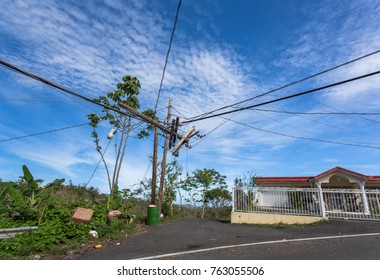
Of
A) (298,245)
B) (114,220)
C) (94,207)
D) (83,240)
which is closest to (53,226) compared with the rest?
(83,240)

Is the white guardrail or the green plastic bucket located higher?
the green plastic bucket

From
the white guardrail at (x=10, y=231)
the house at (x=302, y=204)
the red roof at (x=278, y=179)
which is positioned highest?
the red roof at (x=278, y=179)

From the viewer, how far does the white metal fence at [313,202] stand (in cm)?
1138

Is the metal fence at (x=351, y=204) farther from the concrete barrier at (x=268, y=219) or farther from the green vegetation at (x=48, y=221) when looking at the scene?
the green vegetation at (x=48, y=221)

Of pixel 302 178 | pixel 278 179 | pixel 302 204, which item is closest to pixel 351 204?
pixel 302 204

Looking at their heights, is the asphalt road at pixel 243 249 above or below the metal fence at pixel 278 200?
below

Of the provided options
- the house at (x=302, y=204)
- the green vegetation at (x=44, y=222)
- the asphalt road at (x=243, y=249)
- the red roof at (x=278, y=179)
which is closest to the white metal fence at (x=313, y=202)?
the house at (x=302, y=204)

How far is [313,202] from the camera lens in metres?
11.9

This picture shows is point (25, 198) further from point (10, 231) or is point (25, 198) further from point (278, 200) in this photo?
point (278, 200)

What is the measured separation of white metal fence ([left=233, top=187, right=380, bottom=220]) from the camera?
11.4m

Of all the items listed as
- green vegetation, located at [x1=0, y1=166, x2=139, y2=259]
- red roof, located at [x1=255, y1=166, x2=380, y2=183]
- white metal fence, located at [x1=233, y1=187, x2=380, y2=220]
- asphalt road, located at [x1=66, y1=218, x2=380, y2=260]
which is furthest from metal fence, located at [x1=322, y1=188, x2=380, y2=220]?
green vegetation, located at [x1=0, y1=166, x2=139, y2=259]

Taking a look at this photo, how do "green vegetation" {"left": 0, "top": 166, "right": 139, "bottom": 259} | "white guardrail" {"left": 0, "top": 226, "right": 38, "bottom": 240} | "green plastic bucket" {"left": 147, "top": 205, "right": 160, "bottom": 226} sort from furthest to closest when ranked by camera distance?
"green plastic bucket" {"left": 147, "top": 205, "right": 160, "bottom": 226} < "white guardrail" {"left": 0, "top": 226, "right": 38, "bottom": 240} < "green vegetation" {"left": 0, "top": 166, "right": 139, "bottom": 259}

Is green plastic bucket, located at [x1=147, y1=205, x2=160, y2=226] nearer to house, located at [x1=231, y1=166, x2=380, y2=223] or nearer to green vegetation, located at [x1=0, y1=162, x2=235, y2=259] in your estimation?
green vegetation, located at [x1=0, y1=162, x2=235, y2=259]
